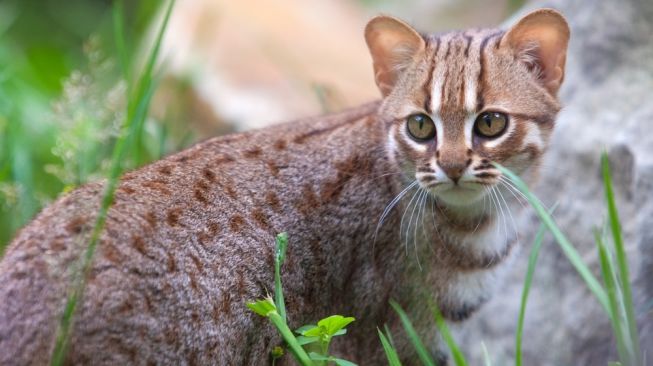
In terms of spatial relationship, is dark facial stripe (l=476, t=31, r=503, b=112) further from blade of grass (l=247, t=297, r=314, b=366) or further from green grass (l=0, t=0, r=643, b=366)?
blade of grass (l=247, t=297, r=314, b=366)

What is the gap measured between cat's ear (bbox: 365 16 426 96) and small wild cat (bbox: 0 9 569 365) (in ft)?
0.03

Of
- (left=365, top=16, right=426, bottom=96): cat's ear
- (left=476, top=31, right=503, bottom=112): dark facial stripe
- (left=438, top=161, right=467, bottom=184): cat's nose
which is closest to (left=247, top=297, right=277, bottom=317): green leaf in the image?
(left=438, top=161, right=467, bottom=184): cat's nose

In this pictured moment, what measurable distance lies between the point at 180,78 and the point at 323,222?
410 cm

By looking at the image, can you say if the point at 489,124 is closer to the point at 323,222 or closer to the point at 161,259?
the point at 323,222

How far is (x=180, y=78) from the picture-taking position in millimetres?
8508

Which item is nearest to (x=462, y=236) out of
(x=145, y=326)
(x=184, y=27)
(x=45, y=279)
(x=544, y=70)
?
(x=544, y=70)

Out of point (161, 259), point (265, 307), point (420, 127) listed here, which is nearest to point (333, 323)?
point (265, 307)

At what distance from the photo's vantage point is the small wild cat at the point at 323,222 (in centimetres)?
368

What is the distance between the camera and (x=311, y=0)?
35.2 feet

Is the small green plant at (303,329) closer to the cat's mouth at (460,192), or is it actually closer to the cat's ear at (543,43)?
the cat's mouth at (460,192)

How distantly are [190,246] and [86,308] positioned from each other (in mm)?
574

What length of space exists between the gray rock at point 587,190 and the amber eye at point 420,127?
959 mm

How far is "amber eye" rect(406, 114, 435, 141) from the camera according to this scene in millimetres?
4480

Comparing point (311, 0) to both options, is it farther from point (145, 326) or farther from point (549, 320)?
point (145, 326)
